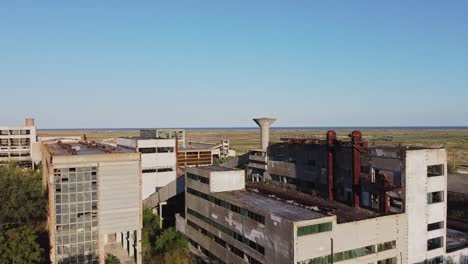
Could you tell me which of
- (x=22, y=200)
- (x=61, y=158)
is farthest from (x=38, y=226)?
(x=61, y=158)

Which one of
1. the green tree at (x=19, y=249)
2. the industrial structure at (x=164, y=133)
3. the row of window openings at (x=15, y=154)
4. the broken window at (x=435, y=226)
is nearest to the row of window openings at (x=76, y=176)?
the green tree at (x=19, y=249)

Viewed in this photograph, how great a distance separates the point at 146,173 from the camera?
73.7 metres

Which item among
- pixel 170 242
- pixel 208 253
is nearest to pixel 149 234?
pixel 170 242

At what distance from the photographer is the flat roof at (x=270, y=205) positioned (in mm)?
37875

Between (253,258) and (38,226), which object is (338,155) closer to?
(253,258)

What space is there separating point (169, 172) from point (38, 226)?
24.9m

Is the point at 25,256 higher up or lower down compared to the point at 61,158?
lower down

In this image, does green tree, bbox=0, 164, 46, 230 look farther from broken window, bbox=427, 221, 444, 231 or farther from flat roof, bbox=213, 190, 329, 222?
broken window, bbox=427, 221, 444, 231

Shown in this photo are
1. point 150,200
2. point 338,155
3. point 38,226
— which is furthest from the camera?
point 150,200

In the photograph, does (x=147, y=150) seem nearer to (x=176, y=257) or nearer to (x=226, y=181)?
(x=226, y=181)

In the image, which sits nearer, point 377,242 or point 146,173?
point 377,242

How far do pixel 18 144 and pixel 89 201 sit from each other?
2974 inches

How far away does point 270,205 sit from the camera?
144 feet

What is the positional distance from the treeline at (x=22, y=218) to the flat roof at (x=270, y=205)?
23.6 meters
